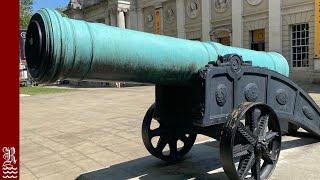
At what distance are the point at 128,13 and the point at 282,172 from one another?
33.9 meters

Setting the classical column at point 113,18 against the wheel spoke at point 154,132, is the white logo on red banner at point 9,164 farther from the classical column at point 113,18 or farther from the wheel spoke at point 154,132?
the classical column at point 113,18

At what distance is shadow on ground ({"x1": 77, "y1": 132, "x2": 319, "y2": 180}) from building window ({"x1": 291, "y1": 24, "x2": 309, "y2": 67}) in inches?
734

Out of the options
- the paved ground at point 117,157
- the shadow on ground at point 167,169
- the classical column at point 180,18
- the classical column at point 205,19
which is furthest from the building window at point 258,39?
the shadow on ground at point 167,169

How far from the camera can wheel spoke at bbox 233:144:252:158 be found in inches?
176

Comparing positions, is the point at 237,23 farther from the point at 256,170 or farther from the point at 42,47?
the point at 42,47

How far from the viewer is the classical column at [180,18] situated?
32031mm

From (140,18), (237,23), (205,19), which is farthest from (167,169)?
(140,18)

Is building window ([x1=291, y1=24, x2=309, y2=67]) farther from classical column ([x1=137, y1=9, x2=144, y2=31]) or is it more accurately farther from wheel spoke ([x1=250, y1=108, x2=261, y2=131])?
wheel spoke ([x1=250, y1=108, x2=261, y2=131])

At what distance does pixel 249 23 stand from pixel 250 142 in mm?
23068

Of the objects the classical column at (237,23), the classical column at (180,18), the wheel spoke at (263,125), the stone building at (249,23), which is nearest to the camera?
the wheel spoke at (263,125)

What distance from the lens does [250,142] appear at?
4668 mm

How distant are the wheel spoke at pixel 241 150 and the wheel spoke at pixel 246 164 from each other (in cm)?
8

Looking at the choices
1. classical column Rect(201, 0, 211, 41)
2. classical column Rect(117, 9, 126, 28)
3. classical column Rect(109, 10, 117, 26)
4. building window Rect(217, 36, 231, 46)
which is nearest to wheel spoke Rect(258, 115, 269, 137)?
building window Rect(217, 36, 231, 46)

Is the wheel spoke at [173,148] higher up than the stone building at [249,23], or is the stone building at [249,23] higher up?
the stone building at [249,23]
